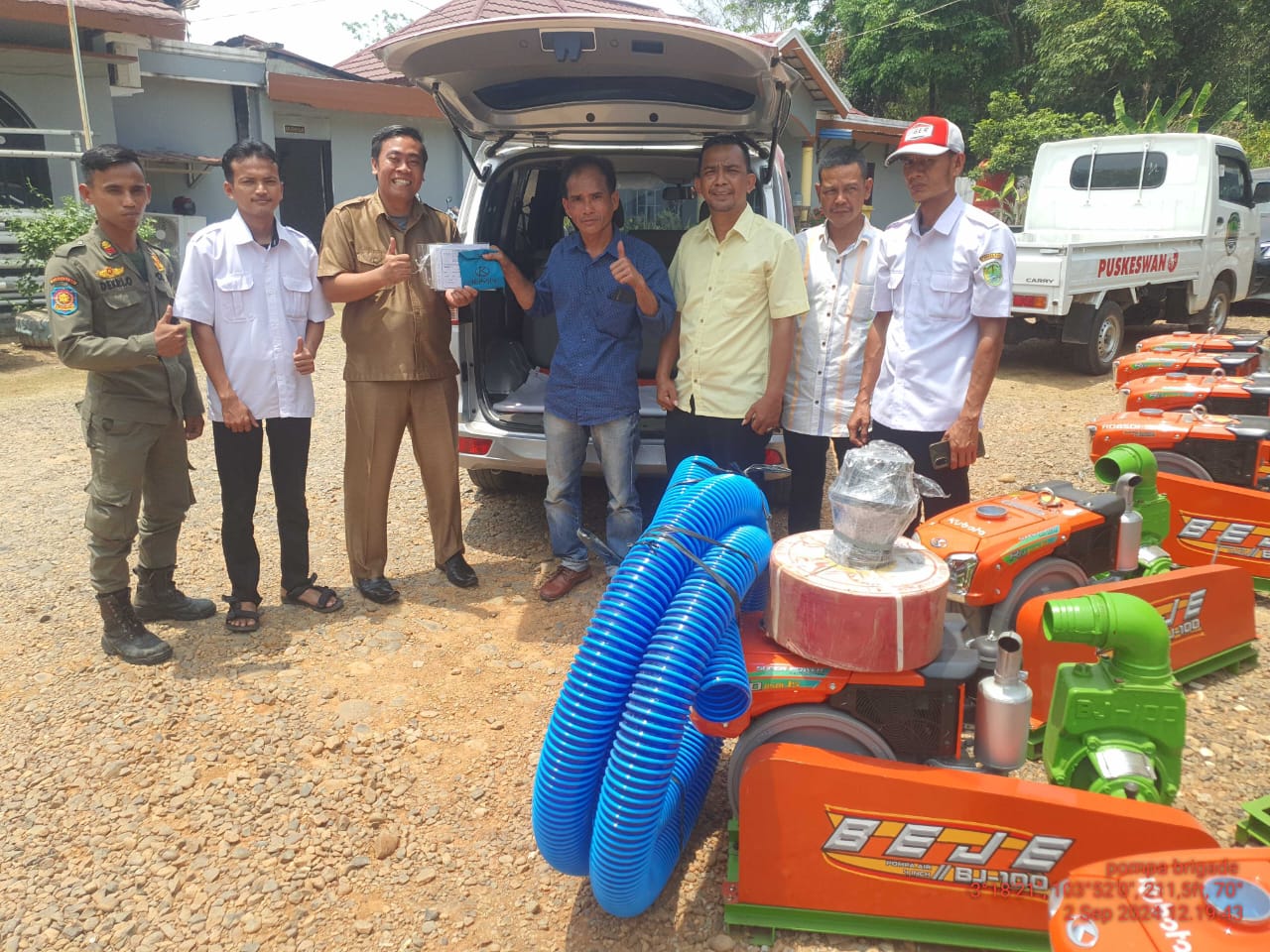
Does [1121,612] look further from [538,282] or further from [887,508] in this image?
[538,282]

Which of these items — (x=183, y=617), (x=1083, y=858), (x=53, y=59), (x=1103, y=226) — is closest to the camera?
(x=1083, y=858)

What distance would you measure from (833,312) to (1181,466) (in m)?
2.09

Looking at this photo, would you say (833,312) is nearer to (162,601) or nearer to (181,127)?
(162,601)

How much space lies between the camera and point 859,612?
2115 mm

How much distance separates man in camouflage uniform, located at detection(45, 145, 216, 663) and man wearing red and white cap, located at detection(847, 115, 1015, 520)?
251cm

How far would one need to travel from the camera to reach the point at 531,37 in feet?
10.8

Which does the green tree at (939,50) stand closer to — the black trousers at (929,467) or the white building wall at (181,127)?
the white building wall at (181,127)

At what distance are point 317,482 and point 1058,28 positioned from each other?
22879mm

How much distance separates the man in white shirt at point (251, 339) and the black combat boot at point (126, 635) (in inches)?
12.0

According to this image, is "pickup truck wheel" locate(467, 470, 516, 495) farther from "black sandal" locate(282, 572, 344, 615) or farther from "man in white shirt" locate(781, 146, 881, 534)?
"man in white shirt" locate(781, 146, 881, 534)

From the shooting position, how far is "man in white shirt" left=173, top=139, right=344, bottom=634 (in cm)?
337

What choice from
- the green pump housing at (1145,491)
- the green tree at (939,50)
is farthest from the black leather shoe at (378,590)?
the green tree at (939,50)

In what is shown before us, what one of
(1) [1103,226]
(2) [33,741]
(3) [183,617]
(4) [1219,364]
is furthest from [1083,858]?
(1) [1103,226]

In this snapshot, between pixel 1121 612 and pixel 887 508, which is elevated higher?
pixel 887 508
